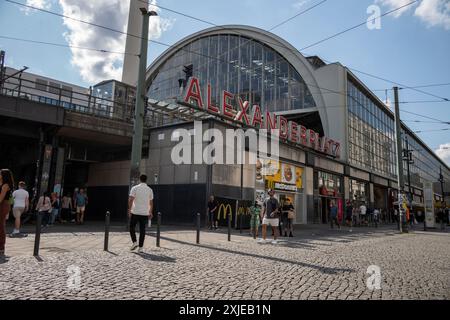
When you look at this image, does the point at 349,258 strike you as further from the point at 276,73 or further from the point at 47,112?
the point at 276,73

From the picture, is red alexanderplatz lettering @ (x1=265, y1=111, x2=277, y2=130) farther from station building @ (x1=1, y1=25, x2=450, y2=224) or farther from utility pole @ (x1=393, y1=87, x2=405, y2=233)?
utility pole @ (x1=393, y1=87, x2=405, y2=233)

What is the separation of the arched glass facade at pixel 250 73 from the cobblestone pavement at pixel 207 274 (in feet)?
90.5

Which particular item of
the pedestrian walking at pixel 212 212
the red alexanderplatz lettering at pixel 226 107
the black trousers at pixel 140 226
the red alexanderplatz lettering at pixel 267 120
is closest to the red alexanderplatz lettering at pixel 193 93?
the red alexanderplatz lettering at pixel 267 120

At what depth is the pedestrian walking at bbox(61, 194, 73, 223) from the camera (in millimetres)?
19016

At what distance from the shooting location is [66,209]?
20.2m

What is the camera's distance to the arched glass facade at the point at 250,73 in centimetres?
3612

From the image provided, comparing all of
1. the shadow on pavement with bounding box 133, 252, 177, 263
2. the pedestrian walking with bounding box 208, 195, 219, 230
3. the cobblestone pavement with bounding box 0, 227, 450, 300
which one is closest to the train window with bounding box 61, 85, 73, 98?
the pedestrian walking with bounding box 208, 195, 219, 230

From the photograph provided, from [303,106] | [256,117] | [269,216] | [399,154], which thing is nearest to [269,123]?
[256,117]

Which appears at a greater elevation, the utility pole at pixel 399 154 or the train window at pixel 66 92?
the train window at pixel 66 92

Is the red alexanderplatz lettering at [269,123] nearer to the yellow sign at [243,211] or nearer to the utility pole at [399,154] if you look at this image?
the utility pole at [399,154]

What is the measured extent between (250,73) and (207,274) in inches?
1379

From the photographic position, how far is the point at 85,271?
564cm

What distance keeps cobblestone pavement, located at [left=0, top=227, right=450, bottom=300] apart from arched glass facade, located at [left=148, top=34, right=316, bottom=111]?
2758 centimetres

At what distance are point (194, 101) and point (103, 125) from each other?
5426mm
